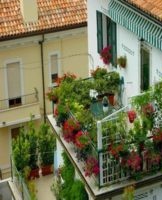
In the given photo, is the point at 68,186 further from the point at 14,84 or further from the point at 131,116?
the point at 14,84

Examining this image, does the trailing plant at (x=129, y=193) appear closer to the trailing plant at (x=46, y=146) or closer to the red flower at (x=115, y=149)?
the red flower at (x=115, y=149)

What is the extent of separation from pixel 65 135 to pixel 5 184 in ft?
29.2

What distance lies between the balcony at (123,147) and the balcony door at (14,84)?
1489 cm

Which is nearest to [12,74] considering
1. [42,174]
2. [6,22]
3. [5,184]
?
[6,22]

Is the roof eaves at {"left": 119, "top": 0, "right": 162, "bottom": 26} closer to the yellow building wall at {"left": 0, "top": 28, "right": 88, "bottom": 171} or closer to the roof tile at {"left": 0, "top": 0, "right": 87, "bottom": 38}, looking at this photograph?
the roof tile at {"left": 0, "top": 0, "right": 87, "bottom": 38}

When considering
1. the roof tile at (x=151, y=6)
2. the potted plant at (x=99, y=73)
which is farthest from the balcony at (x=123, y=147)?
the potted plant at (x=99, y=73)

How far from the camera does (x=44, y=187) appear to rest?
21.5 metres

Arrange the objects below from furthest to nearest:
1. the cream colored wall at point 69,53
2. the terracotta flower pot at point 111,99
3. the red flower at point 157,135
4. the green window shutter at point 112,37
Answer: the cream colored wall at point 69,53 → the green window shutter at point 112,37 → the terracotta flower pot at point 111,99 → the red flower at point 157,135

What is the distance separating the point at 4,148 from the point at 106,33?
13.6m

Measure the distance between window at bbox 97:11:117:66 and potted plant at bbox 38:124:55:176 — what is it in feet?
12.1

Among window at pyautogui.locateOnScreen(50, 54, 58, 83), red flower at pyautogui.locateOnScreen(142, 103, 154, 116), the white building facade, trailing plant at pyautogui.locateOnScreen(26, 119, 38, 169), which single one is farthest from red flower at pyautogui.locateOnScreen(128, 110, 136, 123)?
window at pyautogui.locateOnScreen(50, 54, 58, 83)

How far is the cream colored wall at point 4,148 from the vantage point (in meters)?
31.4

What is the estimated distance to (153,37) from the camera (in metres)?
15.7

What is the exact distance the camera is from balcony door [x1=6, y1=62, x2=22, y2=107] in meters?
30.7
